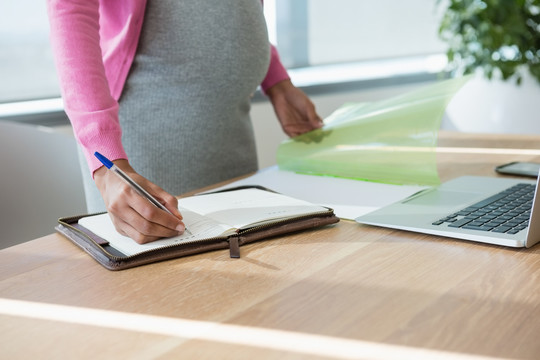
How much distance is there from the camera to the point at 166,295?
0.81 metres

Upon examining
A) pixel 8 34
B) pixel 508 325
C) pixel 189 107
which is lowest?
pixel 508 325

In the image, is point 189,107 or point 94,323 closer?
point 94,323

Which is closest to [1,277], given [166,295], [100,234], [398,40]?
[100,234]

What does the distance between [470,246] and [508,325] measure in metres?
0.26

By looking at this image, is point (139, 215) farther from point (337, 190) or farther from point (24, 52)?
point (24, 52)

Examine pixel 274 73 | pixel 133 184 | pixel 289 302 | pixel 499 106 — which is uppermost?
pixel 274 73

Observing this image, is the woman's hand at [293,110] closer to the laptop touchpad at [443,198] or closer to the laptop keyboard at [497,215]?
the laptop touchpad at [443,198]

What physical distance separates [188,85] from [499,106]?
2.58 metres

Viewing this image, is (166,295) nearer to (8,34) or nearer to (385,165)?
(385,165)

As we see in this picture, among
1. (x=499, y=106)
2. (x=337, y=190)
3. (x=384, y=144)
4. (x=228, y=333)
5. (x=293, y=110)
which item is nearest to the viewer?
(x=228, y=333)

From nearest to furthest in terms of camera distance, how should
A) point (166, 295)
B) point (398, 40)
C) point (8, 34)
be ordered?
point (166, 295) < point (8, 34) < point (398, 40)

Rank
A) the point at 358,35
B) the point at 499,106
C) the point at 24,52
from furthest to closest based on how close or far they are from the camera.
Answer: the point at 358,35 < the point at 499,106 < the point at 24,52

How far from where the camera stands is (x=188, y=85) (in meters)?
1.39

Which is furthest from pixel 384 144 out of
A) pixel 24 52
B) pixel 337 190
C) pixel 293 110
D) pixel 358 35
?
pixel 358 35
